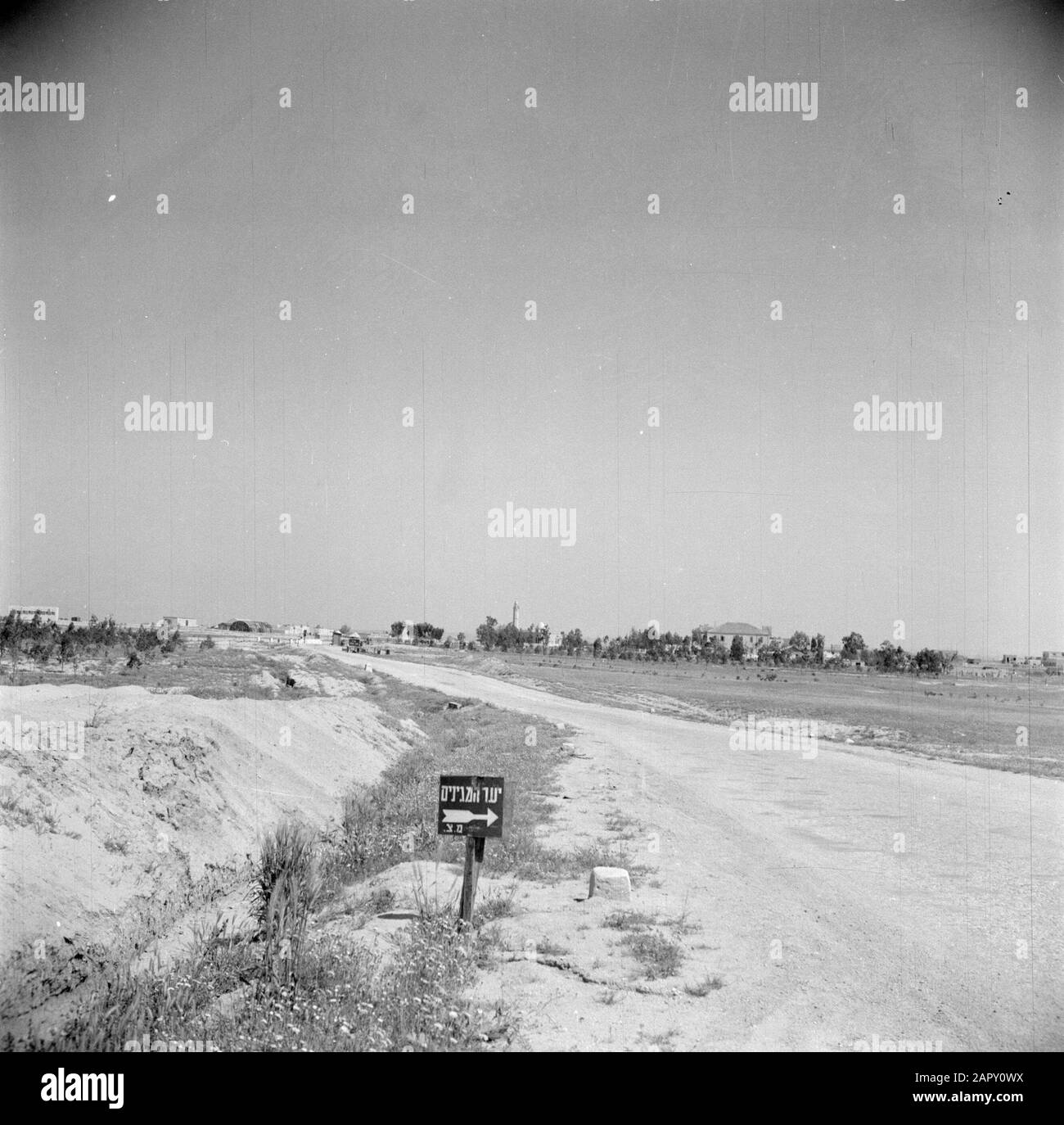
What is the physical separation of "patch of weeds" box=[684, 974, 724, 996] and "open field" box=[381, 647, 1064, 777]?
15.9m

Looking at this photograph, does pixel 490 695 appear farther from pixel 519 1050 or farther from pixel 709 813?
pixel 519 1050

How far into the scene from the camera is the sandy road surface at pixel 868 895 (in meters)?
6.07

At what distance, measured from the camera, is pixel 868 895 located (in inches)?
371

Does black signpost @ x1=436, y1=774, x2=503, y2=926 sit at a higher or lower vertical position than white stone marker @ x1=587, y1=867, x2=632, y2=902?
higher

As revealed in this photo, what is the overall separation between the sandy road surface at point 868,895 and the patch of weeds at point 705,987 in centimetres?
15

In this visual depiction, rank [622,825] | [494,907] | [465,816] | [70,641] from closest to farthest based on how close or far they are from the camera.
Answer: [465,816], [494,907], [622,825], [70,641]

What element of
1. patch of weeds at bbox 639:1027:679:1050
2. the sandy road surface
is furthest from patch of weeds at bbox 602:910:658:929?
patch of weeds at bbox 639:1027:679:1050

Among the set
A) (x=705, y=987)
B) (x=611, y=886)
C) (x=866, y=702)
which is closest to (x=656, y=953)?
(x=705, y=987)

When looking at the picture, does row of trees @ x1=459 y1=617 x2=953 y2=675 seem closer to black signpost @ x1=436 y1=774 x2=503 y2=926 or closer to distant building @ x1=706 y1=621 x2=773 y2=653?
distant building @ x1=706 y1=621 x2=773 y2=653

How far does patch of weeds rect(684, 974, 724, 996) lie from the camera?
251 inches

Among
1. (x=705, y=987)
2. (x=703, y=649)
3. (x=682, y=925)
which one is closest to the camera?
(x=705, y=987)

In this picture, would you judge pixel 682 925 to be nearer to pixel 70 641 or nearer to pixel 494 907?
pixel 494 907

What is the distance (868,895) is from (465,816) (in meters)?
A: 5.22

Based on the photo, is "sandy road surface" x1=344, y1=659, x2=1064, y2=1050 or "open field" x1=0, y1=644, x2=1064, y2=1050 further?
"sandy road surface" x1=344, y1=659, x2=1064, y2=1050
